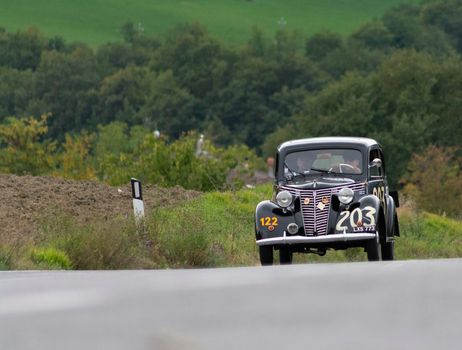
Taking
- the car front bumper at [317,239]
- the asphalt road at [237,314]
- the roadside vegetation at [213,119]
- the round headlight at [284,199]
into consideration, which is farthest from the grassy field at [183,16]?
the asphalt road at [237,314]

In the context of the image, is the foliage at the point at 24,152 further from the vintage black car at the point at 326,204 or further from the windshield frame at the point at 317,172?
the vintage black car at the point at 326,204

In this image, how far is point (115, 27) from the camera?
190 m

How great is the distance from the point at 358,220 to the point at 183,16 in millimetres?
176336

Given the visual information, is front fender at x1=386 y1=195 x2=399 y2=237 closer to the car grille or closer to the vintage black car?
the vintage black car

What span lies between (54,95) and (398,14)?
52.0 m

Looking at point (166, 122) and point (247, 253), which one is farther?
point (166, 122)

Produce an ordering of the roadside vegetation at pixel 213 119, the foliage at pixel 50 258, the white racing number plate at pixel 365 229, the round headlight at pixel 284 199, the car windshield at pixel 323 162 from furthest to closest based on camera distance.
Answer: the car windshield at pixel 323 162 → the roadside vegetation at pixel 213 119 → the round headlight at pixel 284 199 → the white racing number plate at pixel 365 229 → the foliage at pixel 50 258

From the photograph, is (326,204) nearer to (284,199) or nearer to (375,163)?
(284,199)

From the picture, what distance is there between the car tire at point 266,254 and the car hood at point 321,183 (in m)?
0.88

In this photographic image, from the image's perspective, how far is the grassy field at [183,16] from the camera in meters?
186

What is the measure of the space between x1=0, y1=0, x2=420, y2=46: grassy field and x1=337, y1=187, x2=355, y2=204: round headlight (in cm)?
16407

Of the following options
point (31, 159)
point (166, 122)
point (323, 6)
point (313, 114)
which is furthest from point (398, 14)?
point (31, 159)

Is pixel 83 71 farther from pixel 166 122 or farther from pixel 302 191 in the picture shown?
pixel 302 191

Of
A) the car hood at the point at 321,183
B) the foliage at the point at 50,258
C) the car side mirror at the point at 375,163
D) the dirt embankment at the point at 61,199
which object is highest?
the car side mirror at the point at 375,163
